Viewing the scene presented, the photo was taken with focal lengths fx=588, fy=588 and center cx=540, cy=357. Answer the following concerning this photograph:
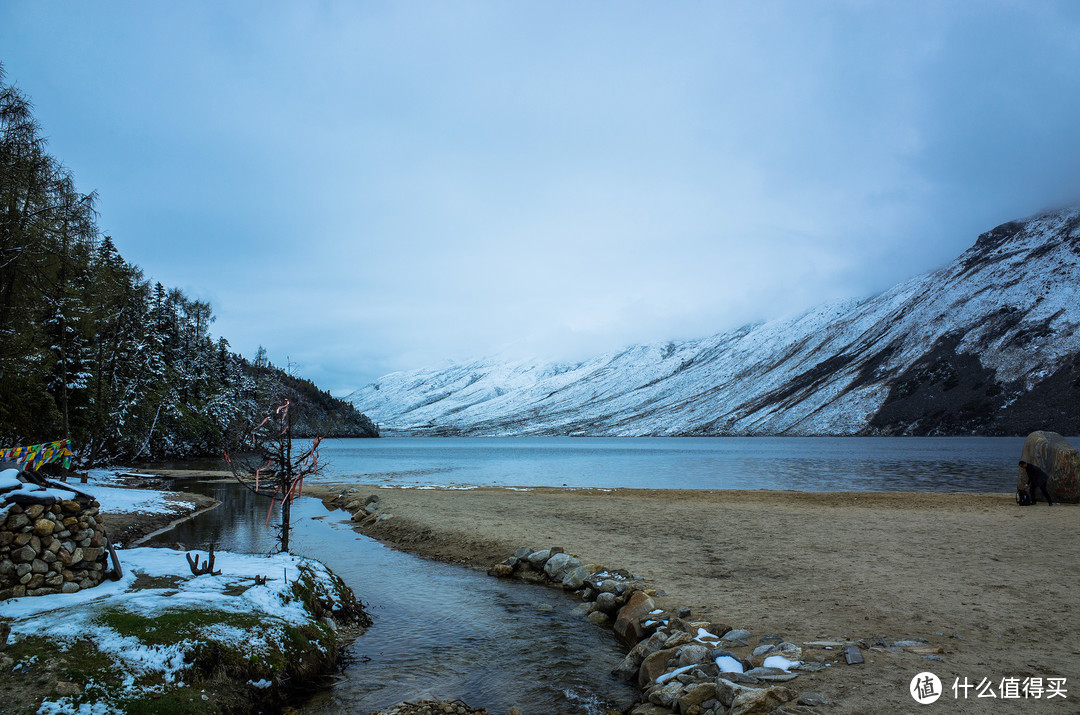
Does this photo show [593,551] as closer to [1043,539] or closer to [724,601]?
[724,601]

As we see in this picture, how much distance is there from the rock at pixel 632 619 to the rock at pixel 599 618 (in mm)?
489

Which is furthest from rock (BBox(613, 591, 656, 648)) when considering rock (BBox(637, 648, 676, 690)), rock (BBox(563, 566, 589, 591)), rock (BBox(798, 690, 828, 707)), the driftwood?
the driftwood

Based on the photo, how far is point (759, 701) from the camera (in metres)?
7.11

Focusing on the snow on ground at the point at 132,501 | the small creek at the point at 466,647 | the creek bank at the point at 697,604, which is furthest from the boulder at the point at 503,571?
the snow on ground at the point at 132,501

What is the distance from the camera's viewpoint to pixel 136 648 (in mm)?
7828

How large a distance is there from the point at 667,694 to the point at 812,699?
6.11ft

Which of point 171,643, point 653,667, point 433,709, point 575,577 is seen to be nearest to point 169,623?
point 171,643

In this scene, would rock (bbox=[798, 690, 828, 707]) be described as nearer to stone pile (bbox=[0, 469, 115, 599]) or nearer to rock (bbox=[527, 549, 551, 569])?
rock (bbox=[527, 549, 551, 569])

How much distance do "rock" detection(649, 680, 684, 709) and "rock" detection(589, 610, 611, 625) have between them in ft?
13.8

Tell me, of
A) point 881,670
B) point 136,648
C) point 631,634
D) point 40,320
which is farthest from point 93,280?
point 881,670

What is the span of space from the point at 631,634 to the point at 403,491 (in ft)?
93.3

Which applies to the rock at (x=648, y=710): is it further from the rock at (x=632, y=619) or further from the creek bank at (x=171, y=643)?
the creek bank at (x=171, y=643)

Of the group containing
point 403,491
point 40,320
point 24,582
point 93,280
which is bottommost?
point 403,491

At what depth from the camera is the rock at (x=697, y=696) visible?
7.77 metres
